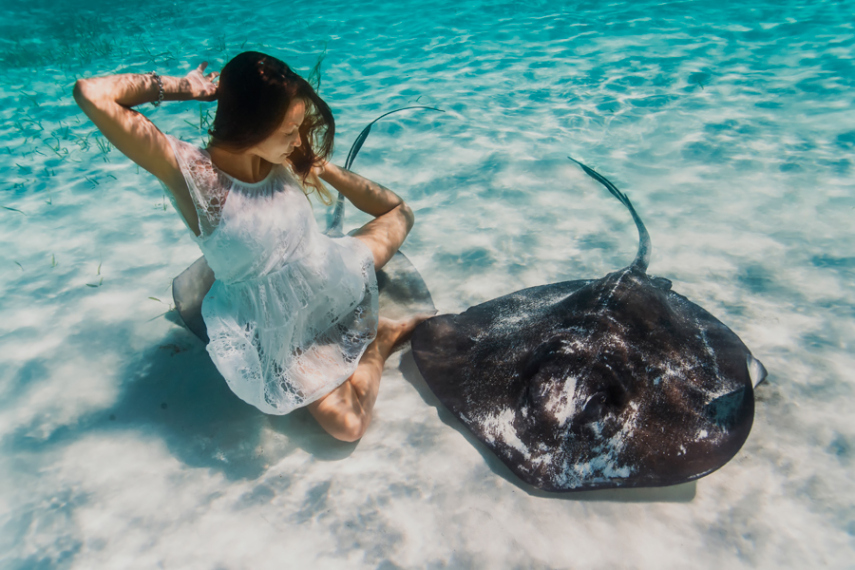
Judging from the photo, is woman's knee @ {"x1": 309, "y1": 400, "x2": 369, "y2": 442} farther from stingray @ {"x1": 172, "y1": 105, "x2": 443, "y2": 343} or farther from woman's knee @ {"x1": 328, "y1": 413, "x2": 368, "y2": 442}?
stingray @ {"x1": 172, "y1": 105, "x2": 443, "y2": 343}

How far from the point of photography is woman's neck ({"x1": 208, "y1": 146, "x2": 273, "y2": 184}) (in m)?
1.98

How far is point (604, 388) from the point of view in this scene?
79.3 inches

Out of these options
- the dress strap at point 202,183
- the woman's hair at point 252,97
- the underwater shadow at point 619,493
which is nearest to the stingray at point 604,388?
the underwater shadow at point 619,493

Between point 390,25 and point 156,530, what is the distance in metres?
12.7

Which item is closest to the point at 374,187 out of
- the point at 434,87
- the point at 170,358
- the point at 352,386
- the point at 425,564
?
the point at 352,386

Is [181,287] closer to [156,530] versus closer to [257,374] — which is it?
[257,374]

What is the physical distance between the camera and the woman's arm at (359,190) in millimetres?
2936

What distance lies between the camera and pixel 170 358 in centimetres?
300

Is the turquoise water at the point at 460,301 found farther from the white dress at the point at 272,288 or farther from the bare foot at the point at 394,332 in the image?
the white dress at the point at 272,288

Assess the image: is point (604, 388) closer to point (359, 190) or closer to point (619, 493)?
point (619, 493)

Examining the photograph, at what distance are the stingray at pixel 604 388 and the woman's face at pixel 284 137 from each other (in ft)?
4.50

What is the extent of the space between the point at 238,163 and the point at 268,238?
14.4 inches

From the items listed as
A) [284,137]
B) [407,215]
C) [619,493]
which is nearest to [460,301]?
[407,215]

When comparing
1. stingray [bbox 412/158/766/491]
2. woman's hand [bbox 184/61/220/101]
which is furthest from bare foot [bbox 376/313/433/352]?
woman's hand [bbox 184/61/220/101]
